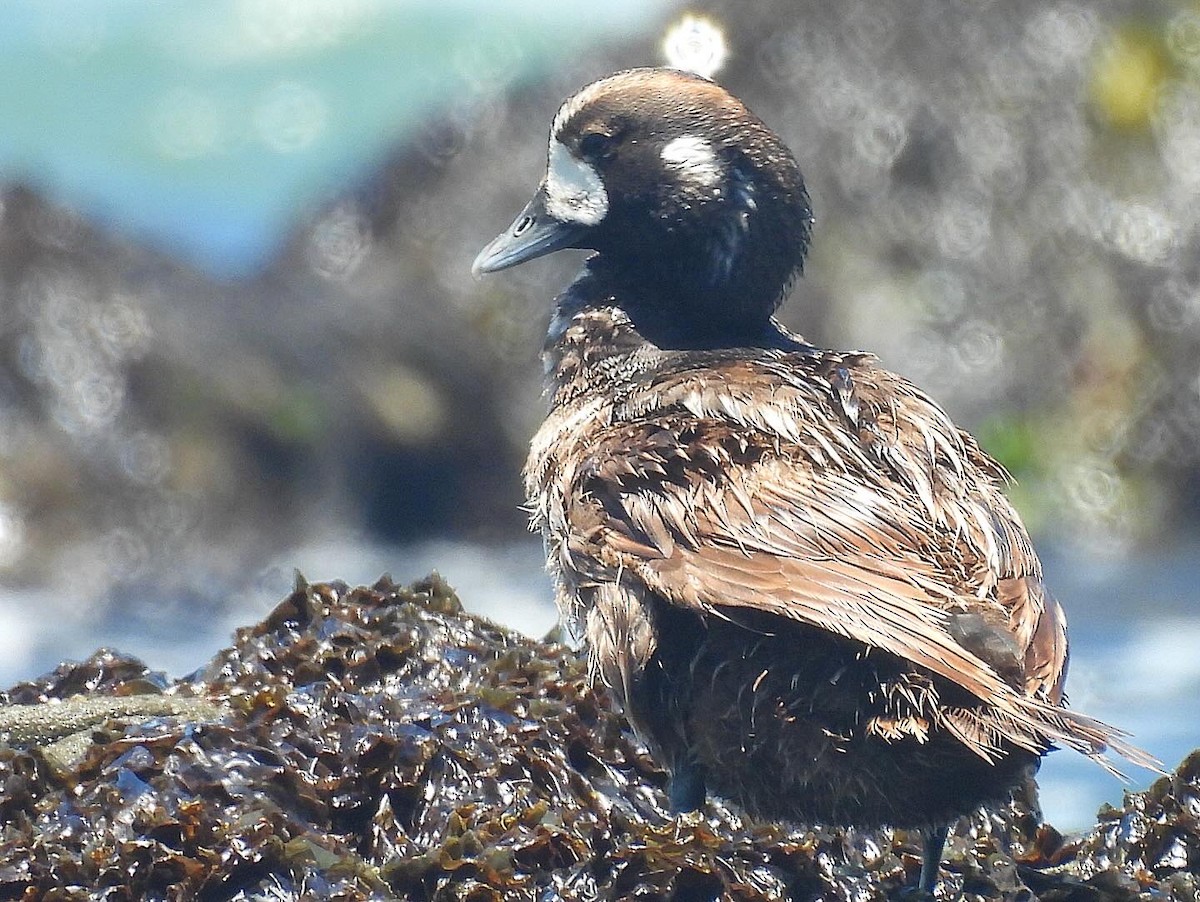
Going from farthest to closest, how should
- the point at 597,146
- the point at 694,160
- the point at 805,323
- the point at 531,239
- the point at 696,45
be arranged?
the point at 696,45
the point at 805,323
the point at 531,239
the point at 597,146
the point at 694,160

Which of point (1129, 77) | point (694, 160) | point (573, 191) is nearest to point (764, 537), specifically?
point (694, 160)

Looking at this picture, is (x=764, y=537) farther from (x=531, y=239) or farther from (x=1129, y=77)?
(x=1129, y=77)

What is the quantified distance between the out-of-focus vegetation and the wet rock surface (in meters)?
3.80

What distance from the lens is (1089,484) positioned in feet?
27.2

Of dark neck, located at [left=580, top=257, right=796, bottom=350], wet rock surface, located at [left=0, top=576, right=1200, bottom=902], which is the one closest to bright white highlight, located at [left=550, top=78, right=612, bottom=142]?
dark neck, located at [left=580, top=257, right=796, bottom=350]

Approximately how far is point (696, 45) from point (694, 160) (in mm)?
4610

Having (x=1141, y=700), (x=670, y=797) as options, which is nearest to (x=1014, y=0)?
(x=1141, y=700)

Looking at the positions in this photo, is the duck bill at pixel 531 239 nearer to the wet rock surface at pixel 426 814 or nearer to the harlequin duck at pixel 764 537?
the harlequin duck at pixel 764 537

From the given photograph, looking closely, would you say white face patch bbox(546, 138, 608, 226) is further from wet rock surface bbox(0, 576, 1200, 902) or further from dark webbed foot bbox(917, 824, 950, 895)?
dark webbed foot bbox(917, 824, 950, 895)

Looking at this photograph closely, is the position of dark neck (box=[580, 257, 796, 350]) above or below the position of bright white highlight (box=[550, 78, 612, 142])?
below

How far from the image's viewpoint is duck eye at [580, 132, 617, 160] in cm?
510

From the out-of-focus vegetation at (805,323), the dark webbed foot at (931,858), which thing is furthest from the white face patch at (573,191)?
the out-of-focus vegetation at (805,323)

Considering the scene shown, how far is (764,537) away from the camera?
3920mm

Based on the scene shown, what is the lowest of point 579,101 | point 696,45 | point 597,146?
point 597,146
